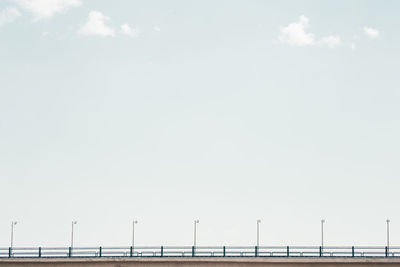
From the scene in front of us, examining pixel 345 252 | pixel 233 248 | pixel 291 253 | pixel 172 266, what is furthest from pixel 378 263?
pixel 172 266

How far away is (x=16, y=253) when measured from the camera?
65750mm

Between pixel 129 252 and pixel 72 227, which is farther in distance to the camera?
pixel 72 227

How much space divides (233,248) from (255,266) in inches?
108

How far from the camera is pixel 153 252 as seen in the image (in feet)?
209

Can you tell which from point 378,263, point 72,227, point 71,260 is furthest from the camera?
point 72,227

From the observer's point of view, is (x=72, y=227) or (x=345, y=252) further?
(x=72, y=227)

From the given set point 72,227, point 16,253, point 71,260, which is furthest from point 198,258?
point 72,227

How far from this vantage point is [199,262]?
61344mm

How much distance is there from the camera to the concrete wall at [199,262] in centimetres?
5900

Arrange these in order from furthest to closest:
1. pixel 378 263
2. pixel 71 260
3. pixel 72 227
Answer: pixel 72 227
pixel 71 260
pixel 378 263

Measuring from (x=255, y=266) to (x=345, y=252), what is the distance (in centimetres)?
742

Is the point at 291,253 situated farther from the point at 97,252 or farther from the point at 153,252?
the point at 97,252

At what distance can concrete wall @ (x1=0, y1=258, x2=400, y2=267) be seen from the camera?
194 feet

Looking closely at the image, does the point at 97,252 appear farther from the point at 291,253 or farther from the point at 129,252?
the point at 291,253
